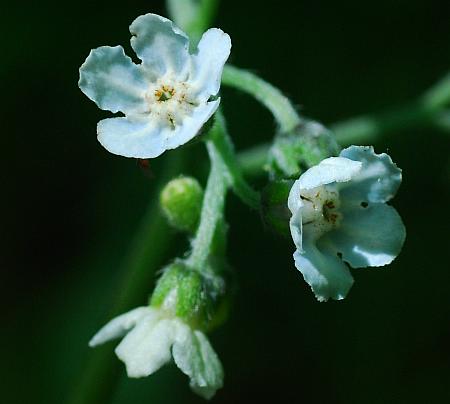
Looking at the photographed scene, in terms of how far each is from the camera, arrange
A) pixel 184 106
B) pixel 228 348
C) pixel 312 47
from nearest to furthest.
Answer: pixel 184 106 < pixel 228 348 < pixel 312 47

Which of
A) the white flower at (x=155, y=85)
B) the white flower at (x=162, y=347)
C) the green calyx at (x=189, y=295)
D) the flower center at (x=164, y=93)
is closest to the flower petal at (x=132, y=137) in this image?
the white flower at (x=155, y=85)

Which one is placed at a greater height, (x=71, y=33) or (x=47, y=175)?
(x=71, y=33)

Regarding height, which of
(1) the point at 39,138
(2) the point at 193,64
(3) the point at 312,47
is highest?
(3) the point at 312,47

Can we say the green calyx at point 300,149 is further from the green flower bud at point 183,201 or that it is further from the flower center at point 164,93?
the flower center at point 164,93

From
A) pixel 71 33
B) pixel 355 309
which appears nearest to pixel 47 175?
pixel 71 33

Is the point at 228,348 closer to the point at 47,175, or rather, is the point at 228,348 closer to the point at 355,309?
the point at 355,309

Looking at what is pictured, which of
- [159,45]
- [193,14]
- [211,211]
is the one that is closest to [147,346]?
[211,211]

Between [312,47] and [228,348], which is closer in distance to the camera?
[228,348]

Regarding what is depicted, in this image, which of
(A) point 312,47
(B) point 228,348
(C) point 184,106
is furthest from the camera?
(A) point 312,47
